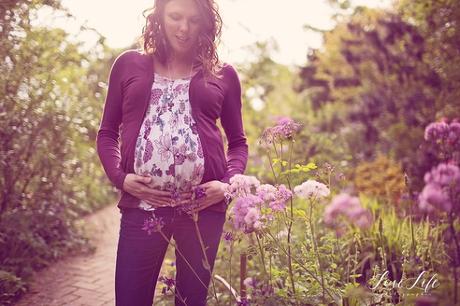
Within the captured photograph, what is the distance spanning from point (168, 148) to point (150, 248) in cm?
44

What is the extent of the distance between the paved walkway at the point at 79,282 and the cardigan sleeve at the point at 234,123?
7.45 feet

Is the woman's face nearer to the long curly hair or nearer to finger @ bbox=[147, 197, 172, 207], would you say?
the long curly hair

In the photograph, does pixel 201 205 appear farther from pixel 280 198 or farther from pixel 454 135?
pixel 454 135

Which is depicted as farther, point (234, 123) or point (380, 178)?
point (380, 178)

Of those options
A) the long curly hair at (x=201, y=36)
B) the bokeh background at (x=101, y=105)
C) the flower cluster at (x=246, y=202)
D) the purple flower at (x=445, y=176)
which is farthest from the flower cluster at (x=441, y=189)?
the long curly hair at (x=201, y=36)

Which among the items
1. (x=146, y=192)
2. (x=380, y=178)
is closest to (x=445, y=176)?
(x=146, y=192)

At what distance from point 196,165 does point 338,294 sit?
3.72 ft

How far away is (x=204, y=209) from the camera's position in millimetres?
2105

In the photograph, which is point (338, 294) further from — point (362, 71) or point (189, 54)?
point (362, 71)

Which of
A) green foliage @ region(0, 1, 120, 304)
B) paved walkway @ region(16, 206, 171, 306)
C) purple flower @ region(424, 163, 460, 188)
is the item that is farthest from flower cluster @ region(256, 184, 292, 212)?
paved walkway @ region(16, 206, 171, 306)

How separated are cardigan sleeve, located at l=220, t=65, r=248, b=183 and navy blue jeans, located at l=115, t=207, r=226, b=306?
287mm

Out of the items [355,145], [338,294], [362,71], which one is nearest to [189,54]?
[338,294]

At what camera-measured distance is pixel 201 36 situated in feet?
7.54

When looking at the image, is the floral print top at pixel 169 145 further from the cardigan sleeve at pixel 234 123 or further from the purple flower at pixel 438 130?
the purple flower at pixel 438 130
